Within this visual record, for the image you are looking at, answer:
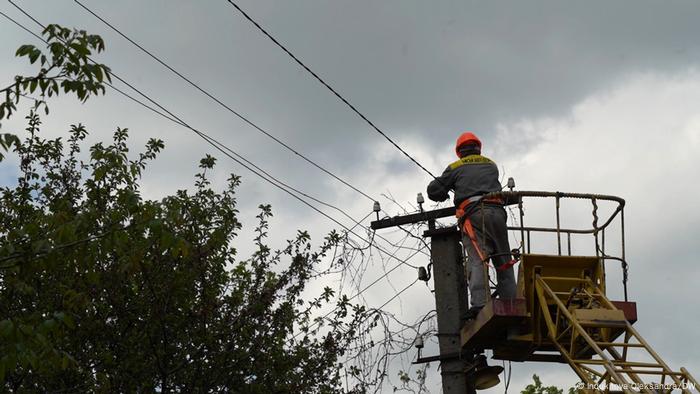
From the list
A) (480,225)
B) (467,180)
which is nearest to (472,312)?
(480,225)

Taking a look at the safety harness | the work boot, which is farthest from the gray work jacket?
the work boot

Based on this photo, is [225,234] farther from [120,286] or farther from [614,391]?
[614,391]

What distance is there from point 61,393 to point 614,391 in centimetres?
514

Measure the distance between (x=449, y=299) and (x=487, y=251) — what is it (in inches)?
37.2

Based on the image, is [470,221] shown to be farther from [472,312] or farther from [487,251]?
[472,312]

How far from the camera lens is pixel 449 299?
34.9ft

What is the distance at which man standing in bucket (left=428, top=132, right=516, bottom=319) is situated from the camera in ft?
32.7

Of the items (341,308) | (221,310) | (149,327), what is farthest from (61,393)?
(341,308)

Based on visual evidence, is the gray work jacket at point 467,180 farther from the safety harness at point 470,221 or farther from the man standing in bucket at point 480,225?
the safety harness at point 470,221

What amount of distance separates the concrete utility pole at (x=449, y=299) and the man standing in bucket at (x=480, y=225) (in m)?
0.37

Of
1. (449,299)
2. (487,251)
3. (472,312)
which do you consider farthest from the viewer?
(449,299)

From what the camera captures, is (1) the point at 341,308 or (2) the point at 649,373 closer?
(2) the point at 649,373

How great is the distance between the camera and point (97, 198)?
11.0m

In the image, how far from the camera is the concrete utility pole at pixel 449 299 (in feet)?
33.7
